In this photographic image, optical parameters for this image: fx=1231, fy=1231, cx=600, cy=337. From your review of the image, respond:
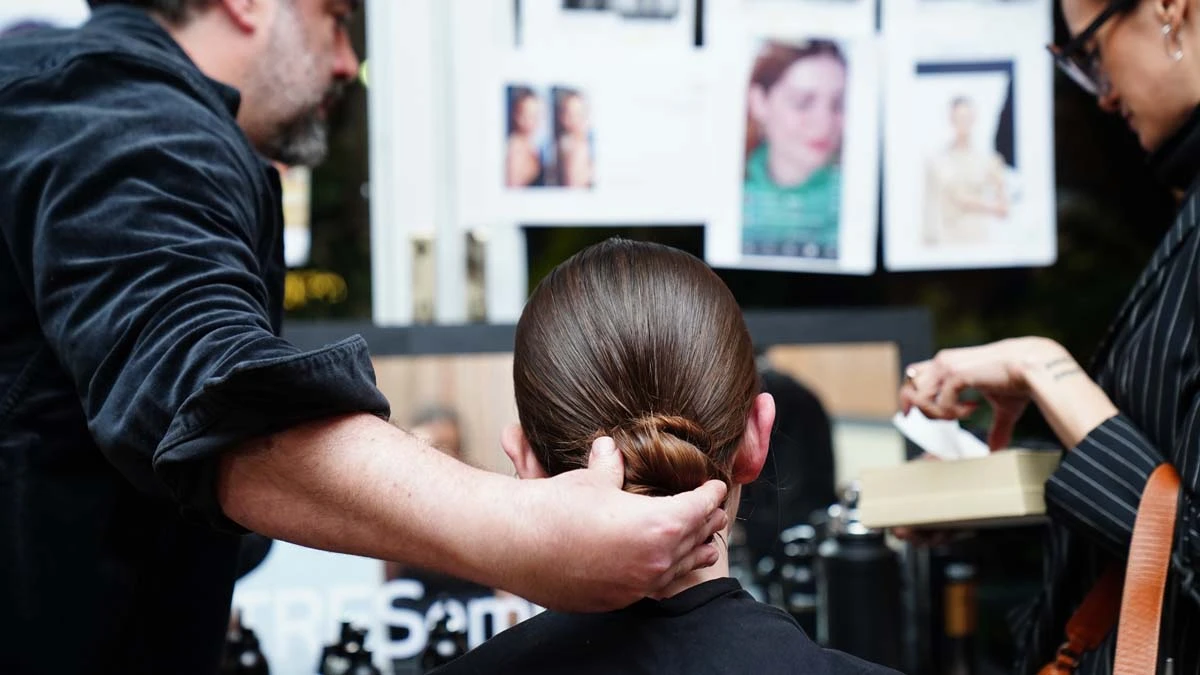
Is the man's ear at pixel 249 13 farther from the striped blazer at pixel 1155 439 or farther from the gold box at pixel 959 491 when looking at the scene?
the striped blazer at pixel 1155 439

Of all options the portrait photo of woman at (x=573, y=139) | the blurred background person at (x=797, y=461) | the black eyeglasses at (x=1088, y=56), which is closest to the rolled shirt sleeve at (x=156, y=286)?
the black eyeglasses at (x=1088, y=56)

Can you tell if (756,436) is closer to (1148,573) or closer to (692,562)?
(692,562)

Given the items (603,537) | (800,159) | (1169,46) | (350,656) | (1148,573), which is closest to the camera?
(603,537)

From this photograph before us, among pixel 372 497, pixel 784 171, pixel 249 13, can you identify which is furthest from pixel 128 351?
pixel 784 171

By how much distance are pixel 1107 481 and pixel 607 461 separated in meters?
0.75

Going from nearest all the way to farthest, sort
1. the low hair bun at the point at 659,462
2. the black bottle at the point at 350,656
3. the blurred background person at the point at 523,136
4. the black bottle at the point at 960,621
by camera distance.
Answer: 1. the low hair bun at the point at 659,462
2. the black bottle at the point at 350,656
3. the black bottle at the point at 960,621
4. the blurred background person at the point at 523,136

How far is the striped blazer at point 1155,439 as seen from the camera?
1392mm

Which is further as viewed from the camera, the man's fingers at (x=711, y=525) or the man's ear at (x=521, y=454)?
the man's ear at (x=521, y=454)

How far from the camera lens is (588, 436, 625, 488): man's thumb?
3.24ft

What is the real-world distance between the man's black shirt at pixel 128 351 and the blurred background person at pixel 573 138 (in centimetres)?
102

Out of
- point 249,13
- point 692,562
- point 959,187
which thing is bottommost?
point 692,562

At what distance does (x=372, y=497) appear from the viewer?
1.00 meters

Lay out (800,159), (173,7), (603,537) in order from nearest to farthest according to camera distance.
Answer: (603,537) → (173,7) → (800,159)

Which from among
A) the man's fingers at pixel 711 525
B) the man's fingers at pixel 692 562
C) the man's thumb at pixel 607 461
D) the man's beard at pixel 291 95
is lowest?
the man's fingers at pixel 692 562
